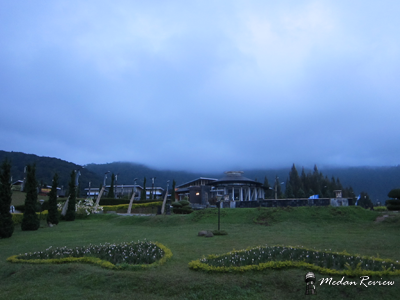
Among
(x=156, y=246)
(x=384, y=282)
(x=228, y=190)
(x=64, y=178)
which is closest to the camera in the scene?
(x=384, y=282)

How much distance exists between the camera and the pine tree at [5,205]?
1880cm

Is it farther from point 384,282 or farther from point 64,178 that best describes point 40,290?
point 64,178

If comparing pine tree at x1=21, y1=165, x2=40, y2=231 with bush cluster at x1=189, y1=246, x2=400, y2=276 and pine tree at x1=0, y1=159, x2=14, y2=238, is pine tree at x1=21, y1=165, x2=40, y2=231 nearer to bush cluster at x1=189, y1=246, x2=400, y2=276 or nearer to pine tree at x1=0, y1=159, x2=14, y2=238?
pine tree at x1=0, y1=159, x2=14, y2=238

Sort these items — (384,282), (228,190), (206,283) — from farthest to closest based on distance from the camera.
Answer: (228,190)
(206,283)
(384,282)

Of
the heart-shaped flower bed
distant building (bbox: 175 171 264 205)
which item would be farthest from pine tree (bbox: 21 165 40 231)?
distant building (bbox: 175 171 264 205)

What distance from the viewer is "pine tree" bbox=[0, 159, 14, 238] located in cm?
1880

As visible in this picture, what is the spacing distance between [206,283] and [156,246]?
516cm

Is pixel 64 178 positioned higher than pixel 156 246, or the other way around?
pixel 64 178

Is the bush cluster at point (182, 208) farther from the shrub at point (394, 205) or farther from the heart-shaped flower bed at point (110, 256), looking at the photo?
the heart-shaped flower bed at point (110, 256)

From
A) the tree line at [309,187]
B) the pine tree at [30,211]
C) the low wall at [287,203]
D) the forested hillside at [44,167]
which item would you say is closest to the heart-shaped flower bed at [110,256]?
the pine tree at [30,211]

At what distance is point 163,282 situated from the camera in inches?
307

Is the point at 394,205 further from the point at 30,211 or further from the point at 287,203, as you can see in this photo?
the point at 30,211

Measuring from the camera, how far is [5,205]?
1933 cm

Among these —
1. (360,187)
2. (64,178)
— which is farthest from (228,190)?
(360,187)
